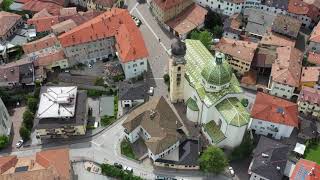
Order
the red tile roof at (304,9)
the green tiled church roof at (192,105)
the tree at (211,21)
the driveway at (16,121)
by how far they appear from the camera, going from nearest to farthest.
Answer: the green tiled church roof at (192,105)
the driveway at (16,121)
the red tile roof at (304,9)
the tree at (211,21)

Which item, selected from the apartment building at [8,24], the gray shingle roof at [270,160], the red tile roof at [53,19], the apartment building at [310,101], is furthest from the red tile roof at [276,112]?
the apartment building at [8,24]

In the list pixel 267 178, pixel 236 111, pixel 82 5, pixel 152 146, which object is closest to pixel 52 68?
pixel 82 5

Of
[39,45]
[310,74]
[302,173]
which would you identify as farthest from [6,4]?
[302,173]

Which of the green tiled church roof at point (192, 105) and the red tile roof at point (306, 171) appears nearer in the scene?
→ the red tile roof at point (306, 171)

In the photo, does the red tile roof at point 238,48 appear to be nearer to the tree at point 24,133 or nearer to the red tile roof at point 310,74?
the red tile roof at point 310,74

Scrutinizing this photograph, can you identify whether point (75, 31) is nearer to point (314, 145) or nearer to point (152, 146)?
point (152, 146)

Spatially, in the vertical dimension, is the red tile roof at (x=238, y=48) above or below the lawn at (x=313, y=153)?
above

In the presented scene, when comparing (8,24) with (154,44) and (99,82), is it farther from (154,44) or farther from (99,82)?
(154,44)
